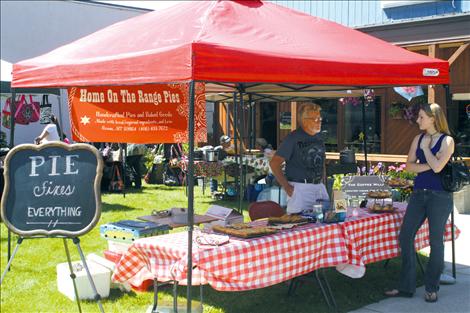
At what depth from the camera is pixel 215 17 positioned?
5.03 meters

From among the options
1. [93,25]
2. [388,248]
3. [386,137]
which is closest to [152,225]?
[388,248]

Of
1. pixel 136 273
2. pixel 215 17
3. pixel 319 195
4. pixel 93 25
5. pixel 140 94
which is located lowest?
pixel 136 273

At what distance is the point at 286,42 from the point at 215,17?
611 millimetres

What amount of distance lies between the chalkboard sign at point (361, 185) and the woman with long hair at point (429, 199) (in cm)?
50

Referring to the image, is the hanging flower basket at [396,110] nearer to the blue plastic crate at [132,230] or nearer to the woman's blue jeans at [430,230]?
the woman's blue jeans at [430,230]

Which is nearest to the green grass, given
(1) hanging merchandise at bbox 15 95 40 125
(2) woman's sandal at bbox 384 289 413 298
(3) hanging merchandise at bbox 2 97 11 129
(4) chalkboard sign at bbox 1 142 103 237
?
(2) woman's sandal at bbox 384 289 413 298

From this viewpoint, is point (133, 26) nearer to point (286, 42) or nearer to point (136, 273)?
point (286, 42)

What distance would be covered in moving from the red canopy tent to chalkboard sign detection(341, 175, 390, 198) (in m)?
1.05

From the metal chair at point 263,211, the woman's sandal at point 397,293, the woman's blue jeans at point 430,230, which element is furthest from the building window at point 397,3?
the woman's sandal at point 397,293

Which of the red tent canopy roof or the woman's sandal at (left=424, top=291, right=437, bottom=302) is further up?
the red tent canopy roof

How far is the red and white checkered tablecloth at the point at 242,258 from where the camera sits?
4.42m

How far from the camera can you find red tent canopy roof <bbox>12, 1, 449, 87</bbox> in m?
4.39

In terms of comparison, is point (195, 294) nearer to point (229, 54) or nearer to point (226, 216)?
point (226, 216)

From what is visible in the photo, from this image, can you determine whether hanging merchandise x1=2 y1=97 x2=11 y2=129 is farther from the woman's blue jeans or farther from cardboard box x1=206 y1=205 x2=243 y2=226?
the woman's blue jeans
